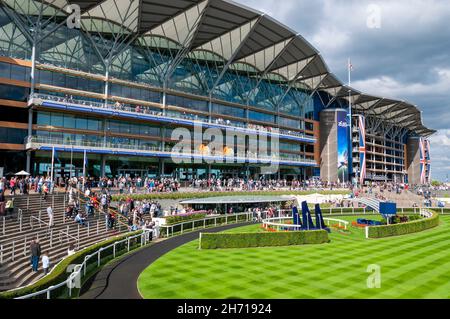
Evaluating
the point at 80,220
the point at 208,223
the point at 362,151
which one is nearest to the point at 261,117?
the point at 362,151

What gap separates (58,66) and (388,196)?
55009 mm

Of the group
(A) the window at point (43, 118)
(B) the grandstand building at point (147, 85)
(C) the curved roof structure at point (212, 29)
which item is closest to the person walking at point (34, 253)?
(B) the grandstand building at point (147, 85)

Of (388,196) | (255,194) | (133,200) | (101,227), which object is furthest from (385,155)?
(101,227)

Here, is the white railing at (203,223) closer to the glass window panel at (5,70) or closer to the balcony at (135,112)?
the balcony at (135,112)

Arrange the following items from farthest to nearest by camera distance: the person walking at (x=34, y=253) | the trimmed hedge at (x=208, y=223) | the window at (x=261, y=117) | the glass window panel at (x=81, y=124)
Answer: the window at (x=261, y=117) < the glass window panel at (x=81, y=124) < the trimmed hedge at (x=208, y=223) < the person walking at (x=34, y=253)

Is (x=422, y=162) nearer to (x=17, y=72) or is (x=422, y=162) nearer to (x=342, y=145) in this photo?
(x=342, y=145)

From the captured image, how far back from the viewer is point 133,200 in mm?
33938

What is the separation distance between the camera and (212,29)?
48.9 m

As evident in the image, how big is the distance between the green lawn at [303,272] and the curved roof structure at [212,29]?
1280 inches

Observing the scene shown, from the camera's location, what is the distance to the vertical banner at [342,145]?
8088 centimetres

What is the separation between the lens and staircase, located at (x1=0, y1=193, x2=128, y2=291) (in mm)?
14641

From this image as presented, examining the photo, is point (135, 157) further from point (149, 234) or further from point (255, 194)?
point (149, 234)

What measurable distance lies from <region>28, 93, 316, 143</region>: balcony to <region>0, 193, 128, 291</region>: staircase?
687 inches

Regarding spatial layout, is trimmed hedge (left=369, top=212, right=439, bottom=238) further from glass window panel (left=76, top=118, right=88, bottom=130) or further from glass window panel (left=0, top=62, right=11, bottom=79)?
glass window panel (left=0, top=62, right=11, bottom=79)
